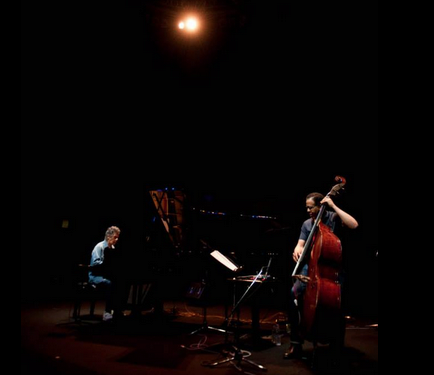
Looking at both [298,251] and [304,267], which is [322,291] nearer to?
[304,267]

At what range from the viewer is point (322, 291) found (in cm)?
301

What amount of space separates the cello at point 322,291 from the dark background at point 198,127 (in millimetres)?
1099

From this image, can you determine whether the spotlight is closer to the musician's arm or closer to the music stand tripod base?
the musician's arm

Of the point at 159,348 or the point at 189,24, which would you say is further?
the point at 189,24

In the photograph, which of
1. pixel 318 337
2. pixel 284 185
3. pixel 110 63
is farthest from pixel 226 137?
pixel 318 337

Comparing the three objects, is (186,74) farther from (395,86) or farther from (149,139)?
(395,86)

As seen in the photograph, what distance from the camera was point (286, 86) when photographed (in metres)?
5.70

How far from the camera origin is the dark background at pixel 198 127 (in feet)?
15.1

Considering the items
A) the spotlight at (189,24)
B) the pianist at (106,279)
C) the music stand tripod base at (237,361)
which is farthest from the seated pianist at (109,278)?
the spotlight at (189,24)

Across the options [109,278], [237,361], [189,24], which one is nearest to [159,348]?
[237,361]

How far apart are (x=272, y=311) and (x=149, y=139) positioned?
4.21 m

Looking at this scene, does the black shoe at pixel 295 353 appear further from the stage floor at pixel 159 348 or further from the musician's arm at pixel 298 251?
the musician's arm at pixel 298 251

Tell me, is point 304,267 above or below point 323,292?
above

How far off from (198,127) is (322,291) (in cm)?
482
